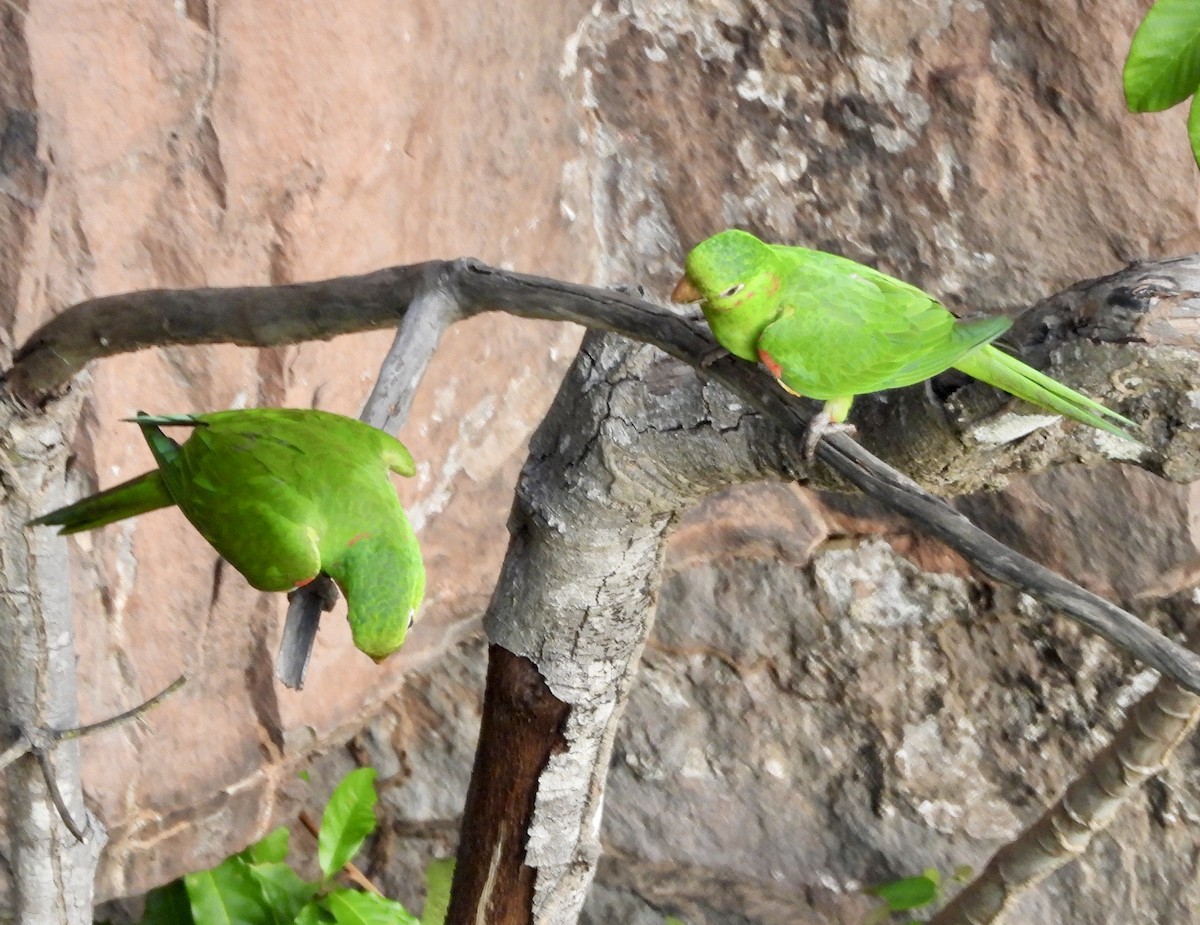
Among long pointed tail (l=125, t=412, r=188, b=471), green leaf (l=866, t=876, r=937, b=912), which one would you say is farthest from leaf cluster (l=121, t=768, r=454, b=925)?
long pointed tail (l=125, t=412, r=188, b=471)

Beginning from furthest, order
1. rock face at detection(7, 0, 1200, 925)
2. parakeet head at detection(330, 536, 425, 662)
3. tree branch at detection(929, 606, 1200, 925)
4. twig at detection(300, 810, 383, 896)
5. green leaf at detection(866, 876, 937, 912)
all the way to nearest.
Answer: twig at detection(300, 810, 383, 896) < green leaf at detection(866, 876, 937, 912) < rock face at detection(7, 0, 1200, 925) < tree branch at detection(929, 606, 1200, 925) < parakeet head at detection(330, 536, 425, 662)

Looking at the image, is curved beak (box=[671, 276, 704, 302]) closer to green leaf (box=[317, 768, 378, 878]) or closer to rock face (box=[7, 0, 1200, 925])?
rock face (box=[7, 0, 1200, 925])

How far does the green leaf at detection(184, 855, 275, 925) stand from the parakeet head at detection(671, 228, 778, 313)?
5.63 ft

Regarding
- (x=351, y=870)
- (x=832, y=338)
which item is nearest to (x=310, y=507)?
(x=832, y=338)

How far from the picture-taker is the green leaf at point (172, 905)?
2232 mm

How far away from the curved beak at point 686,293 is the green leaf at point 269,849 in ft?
5.76

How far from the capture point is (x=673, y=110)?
195 centimetres

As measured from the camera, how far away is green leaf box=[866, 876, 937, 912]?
82.6 inches

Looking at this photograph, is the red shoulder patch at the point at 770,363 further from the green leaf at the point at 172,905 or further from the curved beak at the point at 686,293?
the green leaf at the point at 172,905

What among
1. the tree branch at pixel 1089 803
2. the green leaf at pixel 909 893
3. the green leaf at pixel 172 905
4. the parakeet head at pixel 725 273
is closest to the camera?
the parakeet head at pixel 725 273

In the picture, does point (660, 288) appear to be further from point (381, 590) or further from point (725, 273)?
point (381, 590)

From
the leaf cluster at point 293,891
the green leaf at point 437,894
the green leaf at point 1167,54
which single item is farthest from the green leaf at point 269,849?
the green leaf at point 1167,54

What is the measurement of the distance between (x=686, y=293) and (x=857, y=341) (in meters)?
0.17

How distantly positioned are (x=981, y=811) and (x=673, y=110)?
1.43 meters
